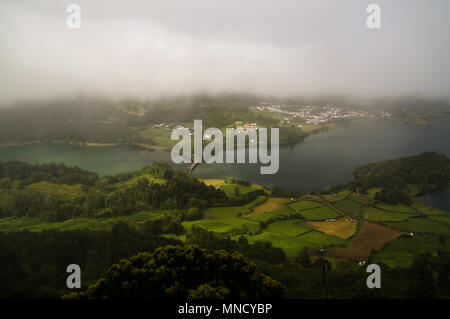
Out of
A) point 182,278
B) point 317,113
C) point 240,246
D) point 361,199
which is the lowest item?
point 240,246

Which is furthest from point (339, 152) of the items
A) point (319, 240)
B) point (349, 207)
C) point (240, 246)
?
point (240, 246)

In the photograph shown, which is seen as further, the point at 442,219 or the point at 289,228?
the point at 442,219

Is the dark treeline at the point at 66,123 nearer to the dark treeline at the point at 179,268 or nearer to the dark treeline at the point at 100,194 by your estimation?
the dark treeline at the point at 100,194

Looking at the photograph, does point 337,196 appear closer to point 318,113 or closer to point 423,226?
point 423,226

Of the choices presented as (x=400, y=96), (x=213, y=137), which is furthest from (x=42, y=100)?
(x=400, y=96)

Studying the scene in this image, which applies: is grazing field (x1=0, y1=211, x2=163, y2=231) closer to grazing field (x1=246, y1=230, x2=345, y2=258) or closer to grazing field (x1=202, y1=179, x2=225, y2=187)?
grazing field (x1=202, y1=179, x2=225, y2=187)

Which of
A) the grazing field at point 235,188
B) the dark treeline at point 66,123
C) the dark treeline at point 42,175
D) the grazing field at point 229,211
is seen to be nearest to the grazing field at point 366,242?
the grazing field at point 229,211
